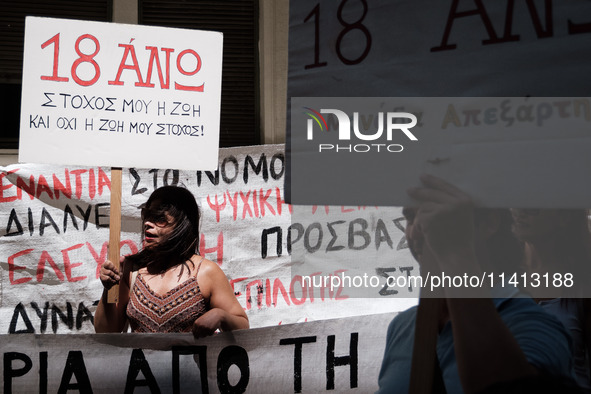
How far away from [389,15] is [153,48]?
66.3 inches

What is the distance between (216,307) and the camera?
287 cm

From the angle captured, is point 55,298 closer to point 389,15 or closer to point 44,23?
point 44,23

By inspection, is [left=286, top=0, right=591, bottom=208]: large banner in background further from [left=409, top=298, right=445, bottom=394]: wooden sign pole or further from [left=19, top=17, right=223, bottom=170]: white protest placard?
[left=19, top=17, right=223, bottom=170]: white protest placard

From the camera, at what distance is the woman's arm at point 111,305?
9.51ft

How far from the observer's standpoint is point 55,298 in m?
4.34

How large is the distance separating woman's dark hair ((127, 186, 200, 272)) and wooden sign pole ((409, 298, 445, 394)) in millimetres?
1545

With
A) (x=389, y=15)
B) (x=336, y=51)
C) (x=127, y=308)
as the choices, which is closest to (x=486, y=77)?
(x=389, y=15)

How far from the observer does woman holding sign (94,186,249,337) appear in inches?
111

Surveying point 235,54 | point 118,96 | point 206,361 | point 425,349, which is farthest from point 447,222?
point 235,54

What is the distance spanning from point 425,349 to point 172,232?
5.44 feet

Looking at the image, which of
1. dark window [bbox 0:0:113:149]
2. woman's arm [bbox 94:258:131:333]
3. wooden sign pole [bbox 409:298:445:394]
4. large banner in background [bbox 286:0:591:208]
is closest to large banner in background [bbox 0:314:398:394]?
woman's arm [bbox 94:258:131:333]

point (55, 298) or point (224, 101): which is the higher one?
point (224, 101)

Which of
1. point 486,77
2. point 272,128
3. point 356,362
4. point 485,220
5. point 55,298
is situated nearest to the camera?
point 485,220

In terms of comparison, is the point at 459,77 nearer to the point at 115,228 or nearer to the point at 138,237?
the point at 115,228
